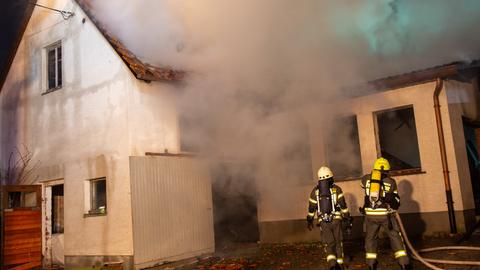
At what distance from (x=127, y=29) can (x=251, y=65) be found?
3.53 metres

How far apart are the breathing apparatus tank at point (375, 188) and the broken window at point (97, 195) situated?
6.07m

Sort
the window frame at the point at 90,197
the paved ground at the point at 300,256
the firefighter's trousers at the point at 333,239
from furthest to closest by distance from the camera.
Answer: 1. the window frame at the point at 90,197
2. the paved ground at the point at 300,256
3. the firefighter's trousers at the point at 333,239

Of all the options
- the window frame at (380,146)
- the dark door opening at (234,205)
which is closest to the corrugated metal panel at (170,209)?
the dark door opening at (234,205)

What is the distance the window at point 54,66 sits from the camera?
37.4ft

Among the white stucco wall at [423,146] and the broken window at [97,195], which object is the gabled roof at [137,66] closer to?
the broken window at [97,195]

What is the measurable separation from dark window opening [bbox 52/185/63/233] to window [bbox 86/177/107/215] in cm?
166

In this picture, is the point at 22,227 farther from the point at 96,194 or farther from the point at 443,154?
the point at 443,154

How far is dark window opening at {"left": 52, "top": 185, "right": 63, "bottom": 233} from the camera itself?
1091cm

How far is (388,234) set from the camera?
6336 millimetres

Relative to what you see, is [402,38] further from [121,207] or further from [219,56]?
[121,207]

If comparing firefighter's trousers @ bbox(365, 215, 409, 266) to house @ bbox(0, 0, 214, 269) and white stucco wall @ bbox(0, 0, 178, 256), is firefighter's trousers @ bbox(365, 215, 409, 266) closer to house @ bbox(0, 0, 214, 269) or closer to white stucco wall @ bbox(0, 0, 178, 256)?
house @ bbox(0, 0, 214, 269)

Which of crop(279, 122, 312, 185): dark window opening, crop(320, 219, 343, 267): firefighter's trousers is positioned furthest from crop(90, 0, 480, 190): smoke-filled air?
crop(320, 219, 343, 267): firefighter's trousers

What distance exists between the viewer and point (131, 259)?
28.6 feet

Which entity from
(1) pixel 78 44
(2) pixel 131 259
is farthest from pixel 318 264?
(1) pixel 78 44
